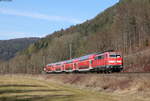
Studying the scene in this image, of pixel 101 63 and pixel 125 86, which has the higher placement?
pixel 101 63

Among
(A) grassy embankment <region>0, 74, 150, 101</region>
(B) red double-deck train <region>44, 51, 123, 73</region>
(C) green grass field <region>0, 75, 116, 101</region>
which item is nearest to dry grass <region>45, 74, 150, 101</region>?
(A) grassy embankment <region>0, 74, 150, 101</region>

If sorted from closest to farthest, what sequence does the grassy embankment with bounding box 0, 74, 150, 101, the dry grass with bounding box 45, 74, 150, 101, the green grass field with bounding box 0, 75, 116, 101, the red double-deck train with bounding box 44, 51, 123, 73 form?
the green grass field with bounding box 0, 75, 116, 101 < the grassy embankment with bounding box 0, 74, 150, 101 < the dry grass with bounding box 45, 74, 150, 101 < the red double-deck train with bounding box 44, 51, 123, 73

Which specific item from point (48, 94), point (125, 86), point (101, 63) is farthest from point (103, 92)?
point (101, 63)

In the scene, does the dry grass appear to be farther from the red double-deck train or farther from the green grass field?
the red double-deck train

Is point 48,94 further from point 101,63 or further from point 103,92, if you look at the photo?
point 101,63

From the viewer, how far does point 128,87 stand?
32156 millimetres

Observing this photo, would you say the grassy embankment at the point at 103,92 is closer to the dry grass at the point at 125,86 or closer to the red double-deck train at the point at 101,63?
the dry grass at the point at 125,86

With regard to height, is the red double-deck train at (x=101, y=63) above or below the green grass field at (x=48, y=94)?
above

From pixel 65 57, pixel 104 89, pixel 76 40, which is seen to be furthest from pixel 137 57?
pixel 76 40

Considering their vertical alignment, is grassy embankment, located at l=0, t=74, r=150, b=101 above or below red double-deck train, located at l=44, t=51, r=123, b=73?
below

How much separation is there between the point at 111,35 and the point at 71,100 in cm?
7906

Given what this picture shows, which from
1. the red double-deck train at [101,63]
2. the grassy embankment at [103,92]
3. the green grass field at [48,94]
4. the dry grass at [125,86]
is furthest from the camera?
the red double-deck train at [101,63]

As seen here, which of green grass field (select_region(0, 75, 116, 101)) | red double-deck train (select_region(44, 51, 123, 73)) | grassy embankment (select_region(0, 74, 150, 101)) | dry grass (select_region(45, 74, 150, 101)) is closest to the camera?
green grass field (select_region(0, 75, 116, 101))

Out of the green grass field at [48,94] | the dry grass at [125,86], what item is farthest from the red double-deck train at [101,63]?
the green grass field at [48,94]
